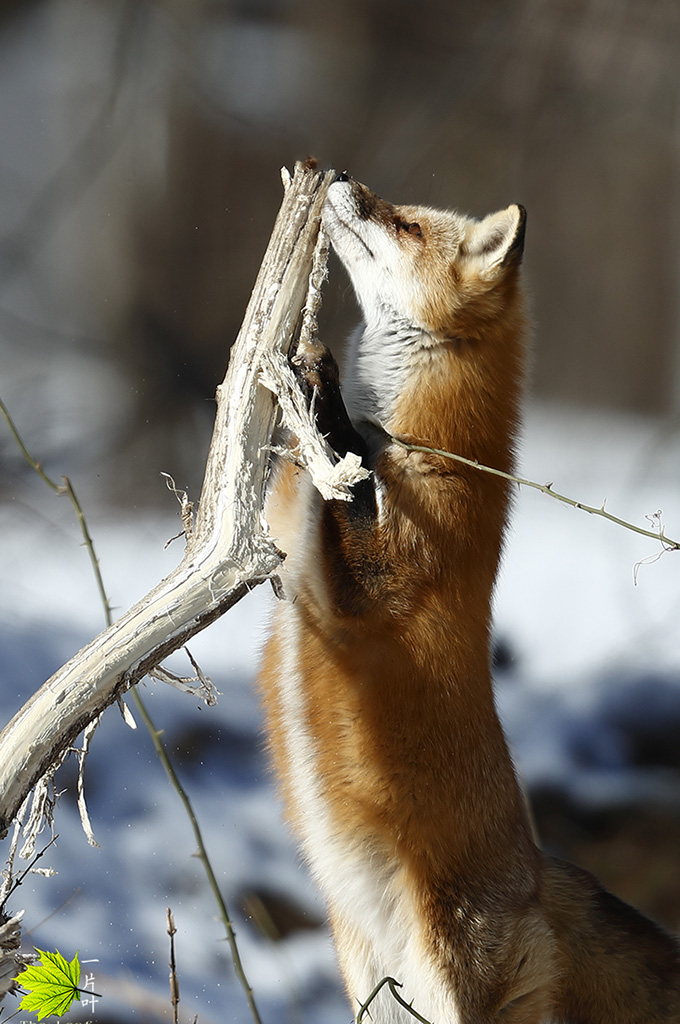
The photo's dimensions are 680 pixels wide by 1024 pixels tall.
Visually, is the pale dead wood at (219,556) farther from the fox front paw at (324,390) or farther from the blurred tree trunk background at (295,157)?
the blurred tree trunk background at (295,157)

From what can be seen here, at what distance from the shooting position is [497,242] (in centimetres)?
172

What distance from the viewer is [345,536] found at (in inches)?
60.5

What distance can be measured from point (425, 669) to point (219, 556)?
591mm

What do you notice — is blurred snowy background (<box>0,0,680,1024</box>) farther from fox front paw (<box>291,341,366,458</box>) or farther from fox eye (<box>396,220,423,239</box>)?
fox front paw (<box>291,341,366,458</box>)

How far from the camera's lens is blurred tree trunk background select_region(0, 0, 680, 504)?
7.34ft

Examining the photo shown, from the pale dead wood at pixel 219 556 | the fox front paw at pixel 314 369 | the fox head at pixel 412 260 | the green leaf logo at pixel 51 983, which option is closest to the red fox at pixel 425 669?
the fox head at pixel 412 260

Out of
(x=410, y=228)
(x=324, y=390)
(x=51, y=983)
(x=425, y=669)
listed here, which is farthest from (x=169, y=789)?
(x=410, y=228)

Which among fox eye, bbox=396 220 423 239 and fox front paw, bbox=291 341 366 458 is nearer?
fox front paw, bbox=291 341 366 458

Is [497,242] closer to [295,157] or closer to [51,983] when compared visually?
[295,157]

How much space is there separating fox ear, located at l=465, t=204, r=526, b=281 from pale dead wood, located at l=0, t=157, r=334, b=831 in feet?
1.26

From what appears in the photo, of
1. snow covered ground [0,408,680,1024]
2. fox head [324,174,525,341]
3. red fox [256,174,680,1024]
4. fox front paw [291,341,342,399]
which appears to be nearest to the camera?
fox front paw [291,341,342,399]

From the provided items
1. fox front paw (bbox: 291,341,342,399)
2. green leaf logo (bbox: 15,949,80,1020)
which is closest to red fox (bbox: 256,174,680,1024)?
fox front paw (bbox: 291,341,342,399)

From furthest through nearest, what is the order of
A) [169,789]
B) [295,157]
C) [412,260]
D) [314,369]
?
[169,789] < [295,157] < [412,260] < [314,369]

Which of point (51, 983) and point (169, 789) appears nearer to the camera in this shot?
point (51, 983)
